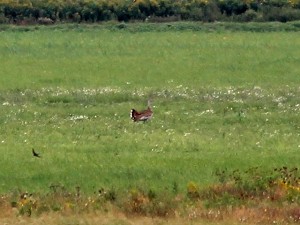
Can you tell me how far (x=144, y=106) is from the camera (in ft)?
71.7

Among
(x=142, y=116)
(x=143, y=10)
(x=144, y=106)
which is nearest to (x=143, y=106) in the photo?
(x=144, y=106)

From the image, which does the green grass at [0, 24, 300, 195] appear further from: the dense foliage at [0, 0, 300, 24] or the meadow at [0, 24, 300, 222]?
the dense foliage at [0, 0, 300, 24]

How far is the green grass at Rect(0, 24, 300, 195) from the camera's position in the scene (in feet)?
48.9

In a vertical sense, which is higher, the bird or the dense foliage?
the bird

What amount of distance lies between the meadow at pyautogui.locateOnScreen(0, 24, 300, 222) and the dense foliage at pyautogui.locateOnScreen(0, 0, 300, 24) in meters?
6.62

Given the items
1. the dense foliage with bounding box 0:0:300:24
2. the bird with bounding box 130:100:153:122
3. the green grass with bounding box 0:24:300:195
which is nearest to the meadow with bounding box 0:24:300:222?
the green grass with bounding box 0:24:300:195

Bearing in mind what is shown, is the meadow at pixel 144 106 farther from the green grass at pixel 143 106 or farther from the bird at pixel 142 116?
the bird at pixel 142 116

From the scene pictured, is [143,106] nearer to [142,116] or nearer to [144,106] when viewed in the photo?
[144,106]

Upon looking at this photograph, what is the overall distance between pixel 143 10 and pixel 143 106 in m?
25.0

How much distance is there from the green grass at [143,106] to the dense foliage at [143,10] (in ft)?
21.4

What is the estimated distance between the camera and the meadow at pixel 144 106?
1476cm

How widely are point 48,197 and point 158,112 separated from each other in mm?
8044

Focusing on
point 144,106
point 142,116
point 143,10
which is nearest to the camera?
point 142,116

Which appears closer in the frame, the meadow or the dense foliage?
the meadow
